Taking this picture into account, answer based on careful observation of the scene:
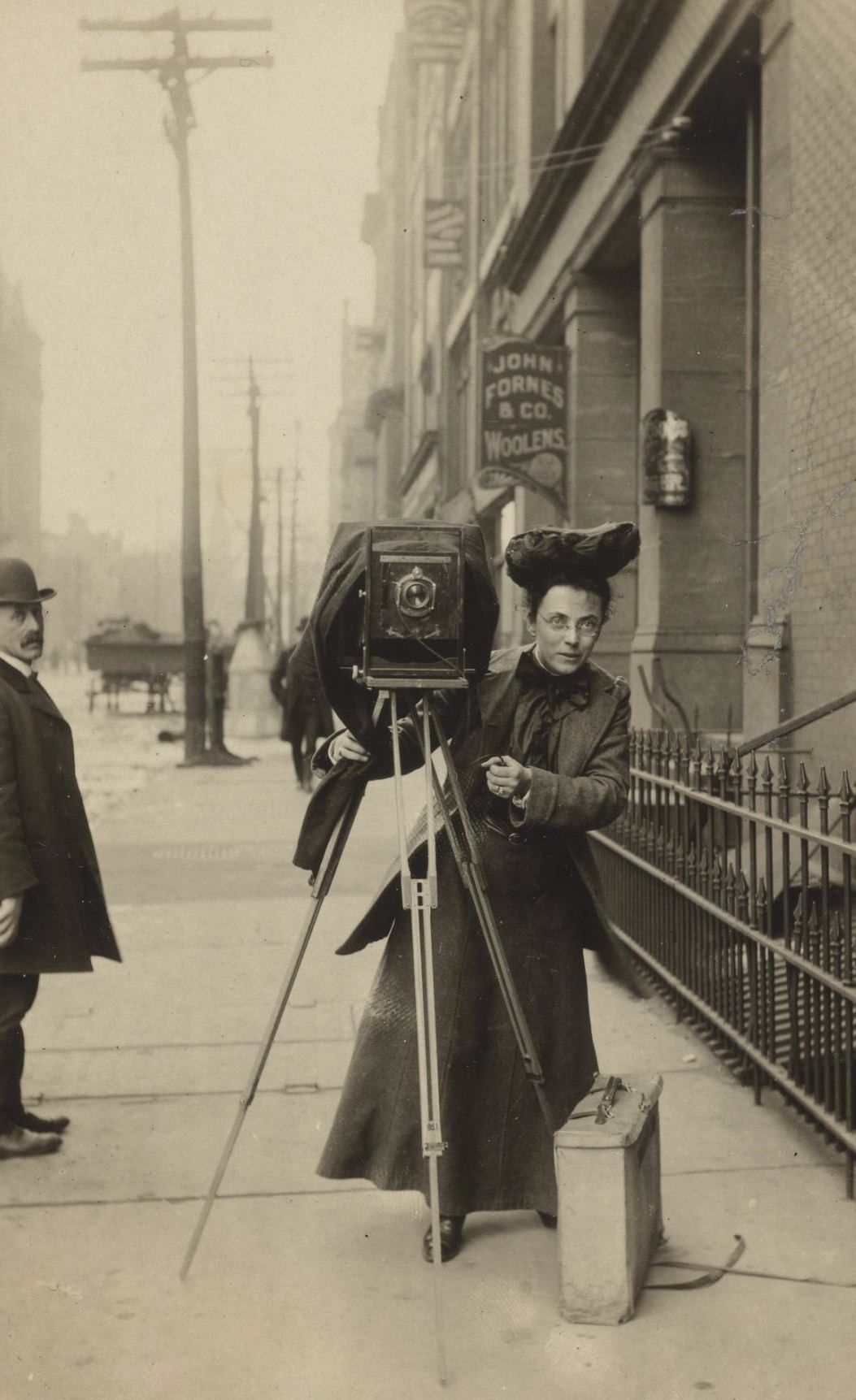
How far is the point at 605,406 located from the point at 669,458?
400 centimetres

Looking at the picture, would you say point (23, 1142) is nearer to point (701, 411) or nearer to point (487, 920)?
point (487, 920)

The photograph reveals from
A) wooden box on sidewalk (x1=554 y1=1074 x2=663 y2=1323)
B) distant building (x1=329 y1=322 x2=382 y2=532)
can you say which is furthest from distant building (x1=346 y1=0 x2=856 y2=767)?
distant building (x1=329 y1=322 x2=382 y2=532)

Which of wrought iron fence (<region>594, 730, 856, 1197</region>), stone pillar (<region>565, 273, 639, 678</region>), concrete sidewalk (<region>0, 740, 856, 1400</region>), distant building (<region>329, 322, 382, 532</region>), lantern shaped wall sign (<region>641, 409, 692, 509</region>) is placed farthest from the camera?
distant building (<region>329, 322, 382, 532</region>)

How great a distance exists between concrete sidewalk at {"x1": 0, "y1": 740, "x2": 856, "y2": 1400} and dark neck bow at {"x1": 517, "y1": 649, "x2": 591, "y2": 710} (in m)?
1.52

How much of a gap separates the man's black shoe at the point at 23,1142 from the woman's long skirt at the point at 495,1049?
1.28 metres

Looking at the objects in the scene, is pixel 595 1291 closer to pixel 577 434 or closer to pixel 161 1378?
pixel 161 1378

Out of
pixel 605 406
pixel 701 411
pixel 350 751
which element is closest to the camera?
pixel 350 751

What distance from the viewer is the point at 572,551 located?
3814mm

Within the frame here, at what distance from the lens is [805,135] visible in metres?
8.71

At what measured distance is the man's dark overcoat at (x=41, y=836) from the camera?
4707 mm

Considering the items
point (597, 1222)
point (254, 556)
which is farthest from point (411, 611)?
point (254, 556)

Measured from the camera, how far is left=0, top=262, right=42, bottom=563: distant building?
3847cm

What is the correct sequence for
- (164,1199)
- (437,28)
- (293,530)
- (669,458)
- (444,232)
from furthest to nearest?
1. (293,530)
2. (444,232)
3. (437,28)
4. (669,458)
5. (164,1199)

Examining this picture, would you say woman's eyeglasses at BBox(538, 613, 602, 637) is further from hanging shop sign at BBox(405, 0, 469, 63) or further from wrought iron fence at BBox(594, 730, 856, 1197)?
hanging shop sign at BBox(405, 0, 469, 63)
